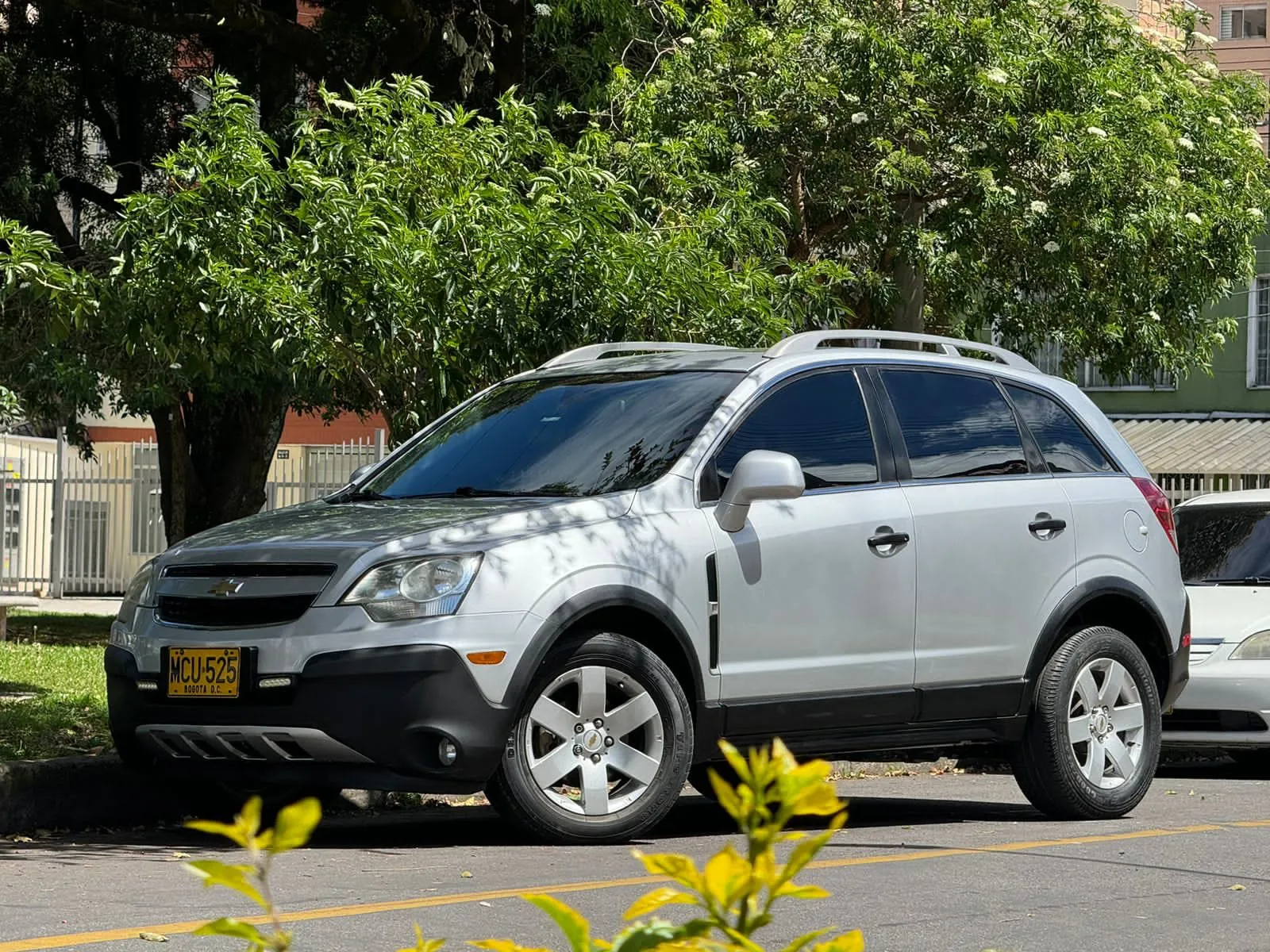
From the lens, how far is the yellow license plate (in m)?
7.03

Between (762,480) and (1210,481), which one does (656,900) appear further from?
(1210,481)

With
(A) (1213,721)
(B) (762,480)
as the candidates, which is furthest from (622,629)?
(A) (1213,721)

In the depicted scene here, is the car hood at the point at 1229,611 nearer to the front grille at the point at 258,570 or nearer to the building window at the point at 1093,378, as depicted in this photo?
the front grille at the point at 258,570

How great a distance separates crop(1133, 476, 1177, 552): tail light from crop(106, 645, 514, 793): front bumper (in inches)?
135

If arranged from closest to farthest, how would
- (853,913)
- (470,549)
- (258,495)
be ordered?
(853,913) < (470,549) < (258,495)

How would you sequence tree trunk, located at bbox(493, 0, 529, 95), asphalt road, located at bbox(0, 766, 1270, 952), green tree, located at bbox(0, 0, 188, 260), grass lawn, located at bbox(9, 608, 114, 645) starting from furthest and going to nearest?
grass lawn, located at bbox(9, 608, 114, 645) < green tree, located at bbox(0, 0, 188, 260) < tree trunk, located at bbox(493, 0, 529, 95) < asphalt road, located at bbox(0, 766, 1270, 952)

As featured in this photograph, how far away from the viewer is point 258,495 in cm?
2008

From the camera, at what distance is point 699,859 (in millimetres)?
6965

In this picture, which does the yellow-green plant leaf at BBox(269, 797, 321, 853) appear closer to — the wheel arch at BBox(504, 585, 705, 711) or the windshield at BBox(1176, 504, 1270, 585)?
the wheel arch at BBox(504, 585, 705, 711)

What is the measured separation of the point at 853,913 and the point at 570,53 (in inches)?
456

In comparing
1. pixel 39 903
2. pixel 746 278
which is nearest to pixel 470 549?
Answer: pixel 39 903

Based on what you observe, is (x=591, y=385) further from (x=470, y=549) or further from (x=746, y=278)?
(x=746, y=278)

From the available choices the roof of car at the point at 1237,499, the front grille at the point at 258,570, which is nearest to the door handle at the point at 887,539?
the front grille at the point at 258,570

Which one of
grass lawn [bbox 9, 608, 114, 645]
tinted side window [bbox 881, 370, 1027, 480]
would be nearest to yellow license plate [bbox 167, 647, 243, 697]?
tinted side window [bbox 881, 370, 1027, 480]
